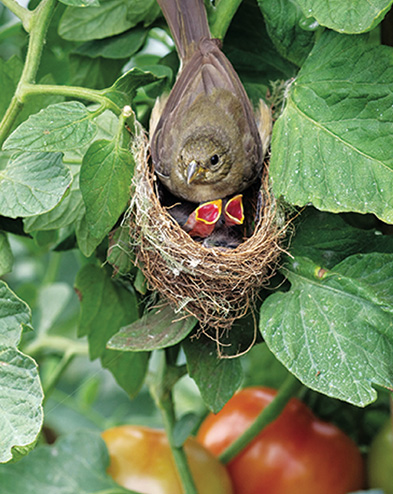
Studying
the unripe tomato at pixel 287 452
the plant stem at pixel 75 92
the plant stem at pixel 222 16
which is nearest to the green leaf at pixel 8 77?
the plant stem at pixel 75 92

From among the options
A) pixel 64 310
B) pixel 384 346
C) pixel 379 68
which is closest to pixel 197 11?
pixel 379 68

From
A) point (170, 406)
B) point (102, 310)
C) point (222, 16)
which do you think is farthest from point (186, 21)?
point (170, 406)

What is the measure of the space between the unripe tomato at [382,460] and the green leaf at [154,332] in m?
0.47

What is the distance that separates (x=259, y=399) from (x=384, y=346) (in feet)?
1.65

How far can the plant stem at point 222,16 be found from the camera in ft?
2.35

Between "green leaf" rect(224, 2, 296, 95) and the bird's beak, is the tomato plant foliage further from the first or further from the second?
the bird's beak

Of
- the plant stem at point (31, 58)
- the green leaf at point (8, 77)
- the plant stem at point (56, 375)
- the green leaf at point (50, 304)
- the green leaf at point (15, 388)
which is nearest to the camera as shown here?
the green leaf at point (15, 388)

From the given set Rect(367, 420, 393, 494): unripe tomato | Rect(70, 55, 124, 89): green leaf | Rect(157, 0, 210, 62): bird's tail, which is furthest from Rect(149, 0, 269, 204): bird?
Rect(367, 420, 393, 494): unripe tomato

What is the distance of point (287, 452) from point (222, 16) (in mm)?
669

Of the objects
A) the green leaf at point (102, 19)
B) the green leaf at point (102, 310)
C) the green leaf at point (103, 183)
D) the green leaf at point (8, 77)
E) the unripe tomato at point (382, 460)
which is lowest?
the unripe tomato at point (382, 460)

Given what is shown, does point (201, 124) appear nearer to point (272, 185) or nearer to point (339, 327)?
point (272, 185)

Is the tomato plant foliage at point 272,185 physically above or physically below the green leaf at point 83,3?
below

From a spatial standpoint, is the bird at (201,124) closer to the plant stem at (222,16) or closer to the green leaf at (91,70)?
the plant stem at (222,16)

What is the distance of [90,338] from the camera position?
842 mm
